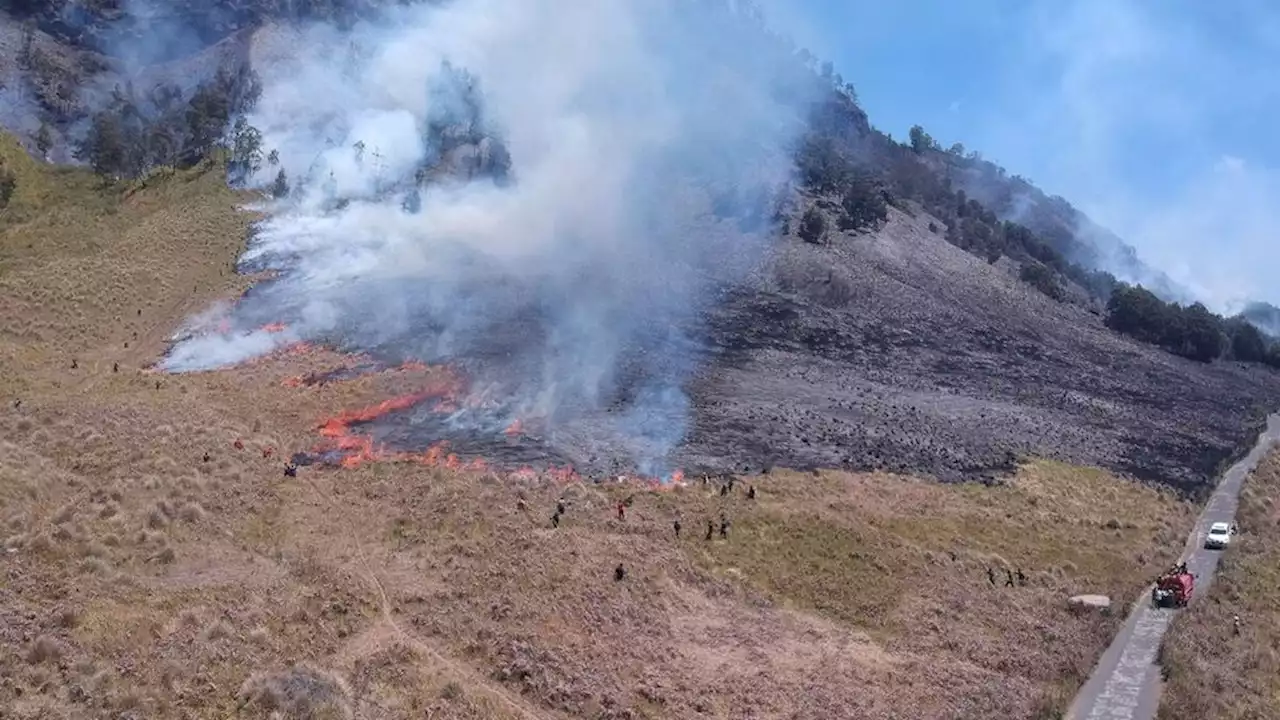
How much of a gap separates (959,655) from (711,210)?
7596 centimetres

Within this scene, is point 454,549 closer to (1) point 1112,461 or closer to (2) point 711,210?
(1) point 1112,461

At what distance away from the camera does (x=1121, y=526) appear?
5303cm

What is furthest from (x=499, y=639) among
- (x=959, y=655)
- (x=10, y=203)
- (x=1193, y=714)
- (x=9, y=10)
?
(x=9, y=10)

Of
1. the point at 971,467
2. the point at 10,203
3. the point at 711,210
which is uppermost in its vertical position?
the point at 711,210

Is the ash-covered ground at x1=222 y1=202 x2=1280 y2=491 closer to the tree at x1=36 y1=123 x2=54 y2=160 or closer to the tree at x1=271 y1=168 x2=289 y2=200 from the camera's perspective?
the tree at x1=271 y1=168 x2=289 y2=200

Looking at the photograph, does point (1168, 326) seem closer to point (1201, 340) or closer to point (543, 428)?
point (1201, 340)

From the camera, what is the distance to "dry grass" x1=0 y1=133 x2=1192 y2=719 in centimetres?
2486

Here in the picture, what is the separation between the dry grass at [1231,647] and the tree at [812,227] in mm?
57054

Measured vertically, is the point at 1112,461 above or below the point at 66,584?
above

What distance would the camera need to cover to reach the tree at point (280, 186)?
A: 337 ft

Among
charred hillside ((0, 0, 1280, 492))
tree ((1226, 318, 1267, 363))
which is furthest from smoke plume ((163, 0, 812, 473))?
tree ((1226, 318, 1267, 363))

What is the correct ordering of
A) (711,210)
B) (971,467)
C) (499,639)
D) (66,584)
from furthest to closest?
(711,210) < (971,467) < (499,639) < (66,584)

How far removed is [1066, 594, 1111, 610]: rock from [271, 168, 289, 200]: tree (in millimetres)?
88082

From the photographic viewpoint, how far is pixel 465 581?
32.2 m
